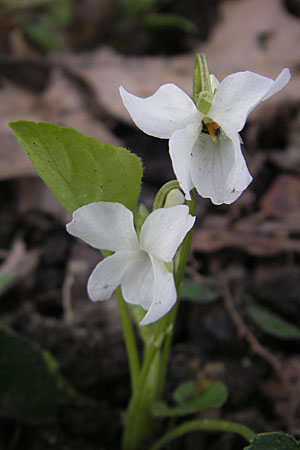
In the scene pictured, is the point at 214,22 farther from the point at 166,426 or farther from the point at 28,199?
the point at 166,426

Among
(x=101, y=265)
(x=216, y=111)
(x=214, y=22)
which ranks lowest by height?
(x=214, y=22)

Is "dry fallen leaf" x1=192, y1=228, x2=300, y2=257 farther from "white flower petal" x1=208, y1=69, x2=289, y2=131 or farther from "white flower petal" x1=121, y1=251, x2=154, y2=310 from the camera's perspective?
"white flower petal" x1=208, y1=69, x2=289, y2=131

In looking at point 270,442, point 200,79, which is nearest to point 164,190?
point 200,79

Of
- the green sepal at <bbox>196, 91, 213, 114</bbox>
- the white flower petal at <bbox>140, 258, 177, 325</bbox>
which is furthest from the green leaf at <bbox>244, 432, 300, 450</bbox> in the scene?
the green sepal at <bbox>196, 91, 213, 114</bbox>

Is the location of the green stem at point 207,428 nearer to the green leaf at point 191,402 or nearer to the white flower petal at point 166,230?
the green leaf at point 191,402

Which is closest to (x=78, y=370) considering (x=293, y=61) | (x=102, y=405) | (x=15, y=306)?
(x=102, y=405)

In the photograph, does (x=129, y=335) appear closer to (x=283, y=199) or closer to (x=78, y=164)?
(x=78, y=164)

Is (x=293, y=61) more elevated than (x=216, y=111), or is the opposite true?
(x=216, y=111)
